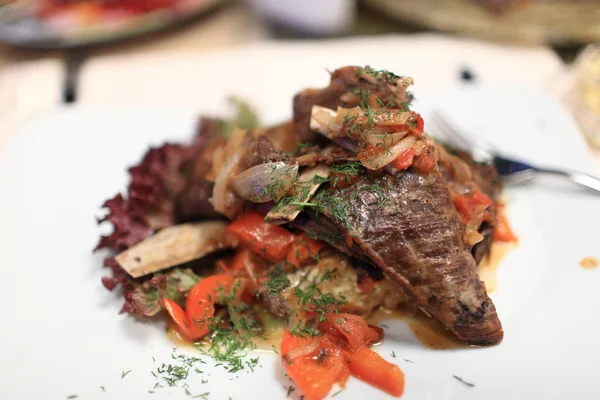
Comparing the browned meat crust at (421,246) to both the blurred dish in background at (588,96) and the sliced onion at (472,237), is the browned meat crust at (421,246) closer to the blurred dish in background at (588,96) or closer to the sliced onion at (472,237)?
the sliced onion at (472,237)

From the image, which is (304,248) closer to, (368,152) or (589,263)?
(368,152)

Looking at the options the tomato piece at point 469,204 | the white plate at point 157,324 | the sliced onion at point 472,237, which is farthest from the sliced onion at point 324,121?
the white plate at point 157,324

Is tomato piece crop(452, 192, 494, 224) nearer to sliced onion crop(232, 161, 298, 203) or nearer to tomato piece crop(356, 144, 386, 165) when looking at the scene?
tomato piece crop(356, 144, 386, 165)

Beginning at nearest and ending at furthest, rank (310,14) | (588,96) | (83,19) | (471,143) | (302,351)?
(302,351) → (471,143) → (588,96) → (83,19) → (310,14)

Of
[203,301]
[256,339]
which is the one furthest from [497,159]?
[203,301]

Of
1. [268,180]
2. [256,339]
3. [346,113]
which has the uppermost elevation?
[346,113]

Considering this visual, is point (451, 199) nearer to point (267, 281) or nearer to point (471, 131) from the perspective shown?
point (267, 281)

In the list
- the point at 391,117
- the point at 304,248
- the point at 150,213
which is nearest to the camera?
the point at 391,117
